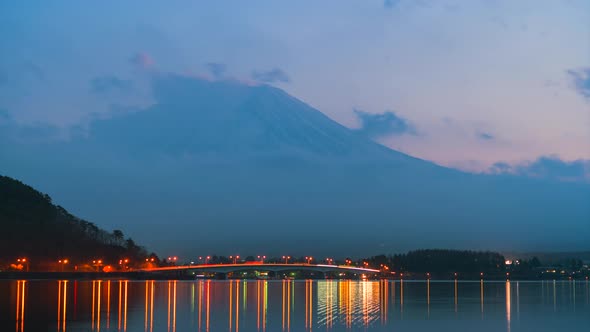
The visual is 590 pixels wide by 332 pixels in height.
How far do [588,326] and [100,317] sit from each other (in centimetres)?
2557

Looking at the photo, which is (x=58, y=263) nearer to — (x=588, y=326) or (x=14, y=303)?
(x=14, y=303)

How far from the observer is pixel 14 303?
50031mm

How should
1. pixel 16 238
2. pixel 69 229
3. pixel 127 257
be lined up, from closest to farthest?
1. pixel 16 238
2. pixel 69 229
3. pixel 127 257

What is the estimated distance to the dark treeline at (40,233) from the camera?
13150 centimetres

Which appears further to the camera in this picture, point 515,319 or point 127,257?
point 127,257

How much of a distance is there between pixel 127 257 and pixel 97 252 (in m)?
23.4

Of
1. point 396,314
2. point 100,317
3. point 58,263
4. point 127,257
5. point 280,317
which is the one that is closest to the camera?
point 100,317

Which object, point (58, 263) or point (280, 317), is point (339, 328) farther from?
point (58, 263)

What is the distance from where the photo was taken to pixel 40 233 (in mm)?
140750

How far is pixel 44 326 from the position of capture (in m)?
35.1

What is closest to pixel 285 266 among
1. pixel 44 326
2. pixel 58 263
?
pixel 58 263

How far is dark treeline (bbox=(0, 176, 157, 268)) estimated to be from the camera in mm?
131500

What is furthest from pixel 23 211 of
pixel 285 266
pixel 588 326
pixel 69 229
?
pixel 588 326

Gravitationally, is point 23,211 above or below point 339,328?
above
